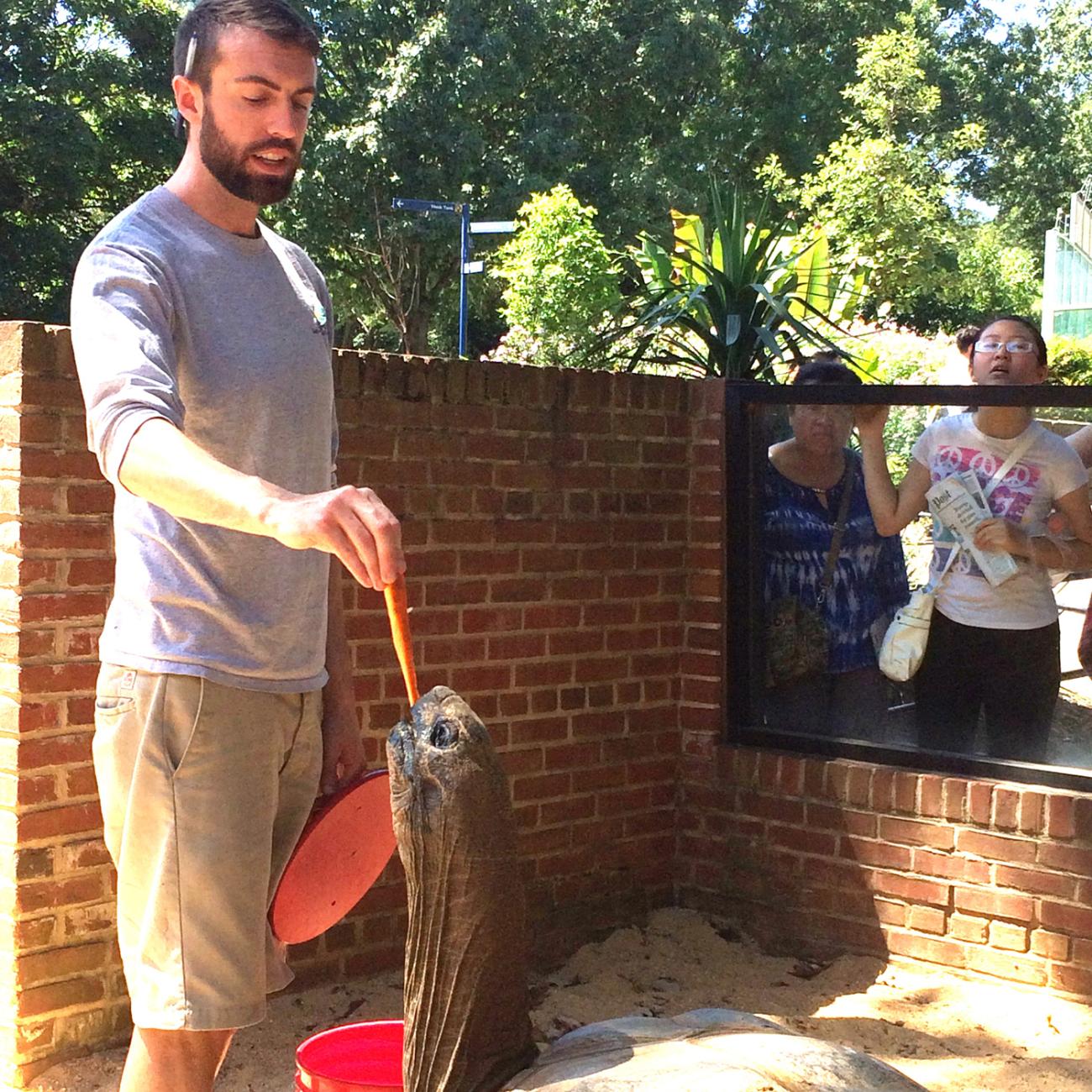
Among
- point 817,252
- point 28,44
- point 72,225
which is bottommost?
point 817,252

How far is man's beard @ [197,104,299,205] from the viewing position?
2.45 metres

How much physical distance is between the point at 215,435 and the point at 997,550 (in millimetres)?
2855

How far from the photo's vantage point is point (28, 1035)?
3.61 meters

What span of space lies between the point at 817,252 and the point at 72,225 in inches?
803

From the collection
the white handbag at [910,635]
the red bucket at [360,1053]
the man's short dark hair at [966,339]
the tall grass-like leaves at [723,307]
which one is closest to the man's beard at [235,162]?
the red bucket at [360,1053]

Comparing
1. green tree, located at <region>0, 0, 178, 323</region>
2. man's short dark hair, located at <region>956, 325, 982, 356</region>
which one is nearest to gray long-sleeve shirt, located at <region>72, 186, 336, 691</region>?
man's short dark hair, located at <region>956, 325, 982, 356</region>

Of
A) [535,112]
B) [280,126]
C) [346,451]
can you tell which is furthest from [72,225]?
[280,126]

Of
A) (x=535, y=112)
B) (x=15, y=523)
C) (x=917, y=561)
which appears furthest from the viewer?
(x=535, y=112)

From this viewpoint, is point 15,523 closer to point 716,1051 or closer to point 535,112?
point 716,1051

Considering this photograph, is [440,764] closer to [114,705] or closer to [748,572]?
[114,705]

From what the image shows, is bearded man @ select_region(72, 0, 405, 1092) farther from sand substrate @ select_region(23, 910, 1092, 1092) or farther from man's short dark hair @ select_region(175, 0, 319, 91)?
sand substrate @ select_region(23, 910, 1092, 1092)

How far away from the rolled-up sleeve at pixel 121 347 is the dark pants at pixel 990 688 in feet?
9.98

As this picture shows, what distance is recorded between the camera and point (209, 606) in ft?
7.86

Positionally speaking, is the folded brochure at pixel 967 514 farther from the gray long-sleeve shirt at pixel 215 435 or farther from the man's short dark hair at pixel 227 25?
the man's short dark hair at pixel 227 25
